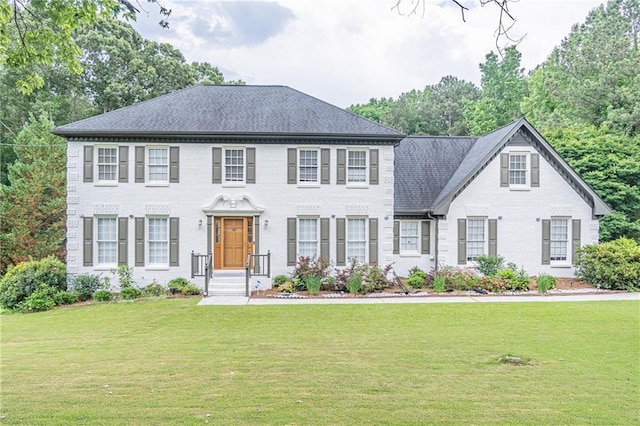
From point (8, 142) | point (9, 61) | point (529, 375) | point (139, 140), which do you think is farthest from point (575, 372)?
point (8, 142)

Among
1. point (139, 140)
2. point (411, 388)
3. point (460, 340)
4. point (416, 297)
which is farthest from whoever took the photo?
point (139, 140)

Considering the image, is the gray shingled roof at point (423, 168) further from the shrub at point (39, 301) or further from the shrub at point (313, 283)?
the shrub at point (39, 301)

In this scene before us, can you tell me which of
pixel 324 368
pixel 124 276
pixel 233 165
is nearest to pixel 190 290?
pixel 124 276

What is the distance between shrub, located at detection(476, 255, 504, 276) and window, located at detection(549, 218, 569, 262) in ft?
8.46

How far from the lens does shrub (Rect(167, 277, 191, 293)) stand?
15.0m

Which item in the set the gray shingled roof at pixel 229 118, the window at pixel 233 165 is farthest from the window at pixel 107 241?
the window at pixel 233 165

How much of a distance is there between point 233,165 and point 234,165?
0.13 feet

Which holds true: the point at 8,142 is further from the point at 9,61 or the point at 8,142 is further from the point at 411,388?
the point at 411,388

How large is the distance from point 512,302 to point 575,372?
7.06m

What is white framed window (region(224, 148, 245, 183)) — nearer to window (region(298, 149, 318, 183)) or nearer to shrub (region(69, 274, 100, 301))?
window (region(298, 149, 318, 183))

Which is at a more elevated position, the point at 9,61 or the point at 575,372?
the point at 9,61

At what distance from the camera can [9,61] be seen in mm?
6844

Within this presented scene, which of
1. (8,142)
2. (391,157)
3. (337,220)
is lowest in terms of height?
(337,220)

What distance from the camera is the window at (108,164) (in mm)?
15805
